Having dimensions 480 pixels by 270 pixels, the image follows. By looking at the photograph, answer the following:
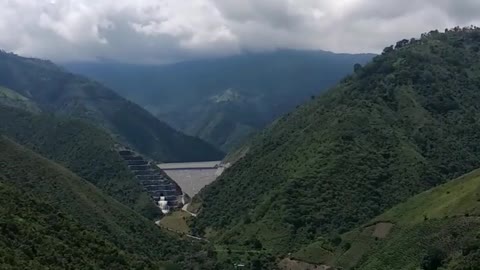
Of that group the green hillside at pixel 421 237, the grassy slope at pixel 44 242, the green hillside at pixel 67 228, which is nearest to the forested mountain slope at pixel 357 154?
the green hillside at pixel 421 237

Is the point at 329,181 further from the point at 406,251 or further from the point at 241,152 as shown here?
the point at 241,152

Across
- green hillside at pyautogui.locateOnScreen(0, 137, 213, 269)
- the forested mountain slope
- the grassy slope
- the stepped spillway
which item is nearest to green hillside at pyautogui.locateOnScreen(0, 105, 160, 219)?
the stepped spillway

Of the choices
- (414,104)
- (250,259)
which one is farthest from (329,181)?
(414,104)

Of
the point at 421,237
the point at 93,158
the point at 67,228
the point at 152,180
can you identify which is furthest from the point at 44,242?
the point at 93,158

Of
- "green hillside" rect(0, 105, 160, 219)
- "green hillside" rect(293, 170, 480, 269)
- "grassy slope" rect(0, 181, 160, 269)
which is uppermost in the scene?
"green hillside" rect(0, 105, 160, 219)

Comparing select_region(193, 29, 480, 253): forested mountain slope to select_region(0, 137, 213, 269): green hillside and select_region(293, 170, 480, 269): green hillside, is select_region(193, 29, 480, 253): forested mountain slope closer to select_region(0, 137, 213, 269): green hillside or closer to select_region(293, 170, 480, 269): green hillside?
select_region(293, 170, 480, 269): green hillside

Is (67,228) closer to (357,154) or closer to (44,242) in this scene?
(44,242)

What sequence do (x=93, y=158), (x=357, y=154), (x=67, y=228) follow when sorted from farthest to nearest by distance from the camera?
(x=93, y=158) → (x=357, y=154) → (x=67, y=228)
